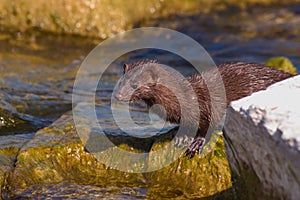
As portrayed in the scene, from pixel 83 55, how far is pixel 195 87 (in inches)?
224

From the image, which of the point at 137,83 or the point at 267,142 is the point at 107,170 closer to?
the point at 137,83

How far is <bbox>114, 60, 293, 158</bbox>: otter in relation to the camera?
6176mm

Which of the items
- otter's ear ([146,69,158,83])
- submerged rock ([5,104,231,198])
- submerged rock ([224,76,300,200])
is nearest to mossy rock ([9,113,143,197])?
submerged rock ([5,104,231,198])

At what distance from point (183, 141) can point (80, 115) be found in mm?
1438

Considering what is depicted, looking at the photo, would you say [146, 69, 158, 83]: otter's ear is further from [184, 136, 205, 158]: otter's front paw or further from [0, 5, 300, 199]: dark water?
[0, 5, 300, 199]: dark water

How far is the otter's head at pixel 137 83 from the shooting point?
6.14 meters

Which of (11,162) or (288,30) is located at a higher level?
(288,30)

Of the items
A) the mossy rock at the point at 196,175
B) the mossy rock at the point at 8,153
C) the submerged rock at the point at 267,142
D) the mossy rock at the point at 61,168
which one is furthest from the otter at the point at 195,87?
the mossy rock at the point at 8,153

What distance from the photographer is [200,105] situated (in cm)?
644

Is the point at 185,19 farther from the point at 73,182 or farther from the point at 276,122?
the point at 276,122

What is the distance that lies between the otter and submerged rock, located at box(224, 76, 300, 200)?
1.05 metres

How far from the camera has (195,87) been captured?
6570 mm

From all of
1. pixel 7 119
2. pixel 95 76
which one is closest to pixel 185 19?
pixel 95 76

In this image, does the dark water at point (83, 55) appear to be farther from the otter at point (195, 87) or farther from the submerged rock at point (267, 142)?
the submerged rock at point (267, 142)
